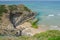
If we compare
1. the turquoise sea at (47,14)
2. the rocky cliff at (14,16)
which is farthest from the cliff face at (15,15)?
the turquoise sea at (47,14)

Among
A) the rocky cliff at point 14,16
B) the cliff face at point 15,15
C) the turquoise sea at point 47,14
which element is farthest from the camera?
the turquoise sea at point 47,14

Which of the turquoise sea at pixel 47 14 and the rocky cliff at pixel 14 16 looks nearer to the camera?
the rocky cliff at pixel 14 16

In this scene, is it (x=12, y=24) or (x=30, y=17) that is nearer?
(x=12, y=24)

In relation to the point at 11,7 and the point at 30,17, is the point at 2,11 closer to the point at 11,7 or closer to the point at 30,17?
the point at 11,7

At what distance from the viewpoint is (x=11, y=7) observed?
76.8ft

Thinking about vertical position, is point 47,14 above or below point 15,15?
below

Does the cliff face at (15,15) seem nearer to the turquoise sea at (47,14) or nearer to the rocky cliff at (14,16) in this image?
the rocky cliff at (14,16)

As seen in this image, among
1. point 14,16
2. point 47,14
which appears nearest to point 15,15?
point 14,16

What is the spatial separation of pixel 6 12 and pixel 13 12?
2.21 feet

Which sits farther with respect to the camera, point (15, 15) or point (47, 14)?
point (47, 14)

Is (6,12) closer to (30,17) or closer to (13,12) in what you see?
(13,12)

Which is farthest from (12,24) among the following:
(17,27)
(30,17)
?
(30,17)

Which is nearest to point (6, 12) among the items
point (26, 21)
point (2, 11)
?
point (2, 11)

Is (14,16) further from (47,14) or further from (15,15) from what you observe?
(47,14)
